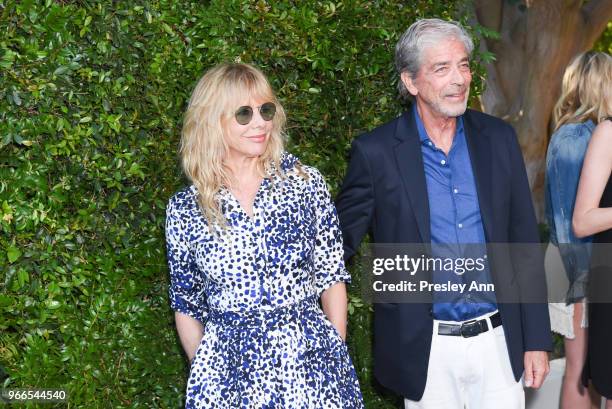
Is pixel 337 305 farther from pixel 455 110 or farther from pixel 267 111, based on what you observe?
pixel 455 110

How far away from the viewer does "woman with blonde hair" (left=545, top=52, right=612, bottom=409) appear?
5.02m

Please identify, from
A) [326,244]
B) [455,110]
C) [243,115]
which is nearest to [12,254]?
[243,115]

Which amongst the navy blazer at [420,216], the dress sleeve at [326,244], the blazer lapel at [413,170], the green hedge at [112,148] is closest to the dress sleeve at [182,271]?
the green hedge at [112,148]

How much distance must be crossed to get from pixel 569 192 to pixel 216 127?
7.54 feet

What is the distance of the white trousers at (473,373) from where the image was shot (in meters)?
4.11

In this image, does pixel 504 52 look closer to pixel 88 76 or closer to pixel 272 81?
pixel 272 81

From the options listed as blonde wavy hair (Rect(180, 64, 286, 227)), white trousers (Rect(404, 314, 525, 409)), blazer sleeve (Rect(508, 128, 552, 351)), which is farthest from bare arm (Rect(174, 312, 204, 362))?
blazer sleeve (Rect(508, 128, 552, 351))

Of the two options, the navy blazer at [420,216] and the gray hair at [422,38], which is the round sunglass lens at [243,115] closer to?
the navy blazer at [420,216]

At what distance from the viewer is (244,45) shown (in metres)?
4.39

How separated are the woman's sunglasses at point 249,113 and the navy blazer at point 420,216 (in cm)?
63

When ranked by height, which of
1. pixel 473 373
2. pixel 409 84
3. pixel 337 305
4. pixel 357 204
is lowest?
pixel 473 373

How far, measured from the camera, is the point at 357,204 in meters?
4.20

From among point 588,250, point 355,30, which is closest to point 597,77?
point 588,250

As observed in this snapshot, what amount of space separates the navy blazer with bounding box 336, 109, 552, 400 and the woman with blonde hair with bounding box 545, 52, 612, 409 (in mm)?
991
